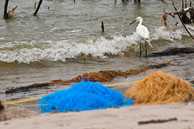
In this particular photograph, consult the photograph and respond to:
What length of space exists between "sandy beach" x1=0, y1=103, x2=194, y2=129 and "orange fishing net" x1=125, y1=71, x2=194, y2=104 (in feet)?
1.73

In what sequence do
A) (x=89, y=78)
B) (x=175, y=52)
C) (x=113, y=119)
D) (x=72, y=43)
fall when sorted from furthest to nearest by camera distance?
(x=72, y=43)
(x=175, y=52)
(x=89, y=78)
(x=113, y=119)

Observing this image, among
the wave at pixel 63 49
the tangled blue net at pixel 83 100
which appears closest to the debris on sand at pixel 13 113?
the tangled blue net at pixel 83 100

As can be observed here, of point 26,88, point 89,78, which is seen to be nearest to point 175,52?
point 89,78

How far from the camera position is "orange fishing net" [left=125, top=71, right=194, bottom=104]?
6633 millimetres

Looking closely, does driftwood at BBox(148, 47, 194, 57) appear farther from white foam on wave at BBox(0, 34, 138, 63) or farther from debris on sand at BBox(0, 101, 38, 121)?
debris on sand at BBox(0, 101, 38, 121)

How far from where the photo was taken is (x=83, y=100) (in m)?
6.34

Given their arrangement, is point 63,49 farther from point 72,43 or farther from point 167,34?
point 167,34

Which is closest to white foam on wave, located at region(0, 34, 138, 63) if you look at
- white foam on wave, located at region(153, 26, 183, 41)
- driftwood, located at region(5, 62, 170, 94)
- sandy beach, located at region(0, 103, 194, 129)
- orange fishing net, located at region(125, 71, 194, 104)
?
white foam on wave, located at region(153, 26, 183, 41)

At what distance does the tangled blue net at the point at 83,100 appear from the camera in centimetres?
627

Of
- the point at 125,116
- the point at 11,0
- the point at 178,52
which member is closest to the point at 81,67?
the point at 178,52

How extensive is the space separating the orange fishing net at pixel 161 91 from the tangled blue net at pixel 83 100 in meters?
0.18

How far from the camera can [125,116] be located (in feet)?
18.3

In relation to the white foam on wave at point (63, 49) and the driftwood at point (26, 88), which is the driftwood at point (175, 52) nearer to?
the white foam on wave at point (63, 49)

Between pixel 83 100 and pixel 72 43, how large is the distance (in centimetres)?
789
